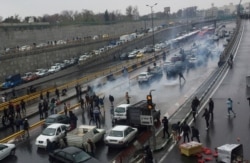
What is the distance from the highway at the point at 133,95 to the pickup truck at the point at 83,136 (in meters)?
0.60

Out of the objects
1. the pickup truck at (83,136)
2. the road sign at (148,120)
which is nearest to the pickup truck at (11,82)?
the pickup truck at (83,136)

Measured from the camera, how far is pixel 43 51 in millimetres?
66438

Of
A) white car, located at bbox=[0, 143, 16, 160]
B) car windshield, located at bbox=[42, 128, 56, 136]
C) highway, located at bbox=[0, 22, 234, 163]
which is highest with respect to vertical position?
car windshield, located at bbox=[42, 128, 56, 136]

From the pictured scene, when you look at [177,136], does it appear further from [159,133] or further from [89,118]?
[89,118]

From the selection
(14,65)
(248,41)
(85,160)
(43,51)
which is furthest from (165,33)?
(85,160)

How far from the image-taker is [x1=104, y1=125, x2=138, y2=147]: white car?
72.2ft

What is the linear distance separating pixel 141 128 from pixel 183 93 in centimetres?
1236

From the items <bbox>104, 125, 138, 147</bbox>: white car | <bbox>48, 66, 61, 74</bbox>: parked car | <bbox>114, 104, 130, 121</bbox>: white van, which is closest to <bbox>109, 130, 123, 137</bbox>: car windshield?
<bbox>104, 125, 138, 147</bbox>: white car

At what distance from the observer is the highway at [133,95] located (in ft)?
72.7

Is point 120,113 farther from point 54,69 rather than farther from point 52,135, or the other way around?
point 54,69

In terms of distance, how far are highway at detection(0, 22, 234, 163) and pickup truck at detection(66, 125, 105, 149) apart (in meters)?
0.60

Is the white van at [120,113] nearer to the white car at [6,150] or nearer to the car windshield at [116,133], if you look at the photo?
the car windshield at [116,133]

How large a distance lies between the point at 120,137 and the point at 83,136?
2.06 metres

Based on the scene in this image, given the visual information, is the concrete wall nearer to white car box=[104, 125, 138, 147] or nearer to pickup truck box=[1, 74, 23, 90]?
pickup truck box=[1, 74, 23, 90]
